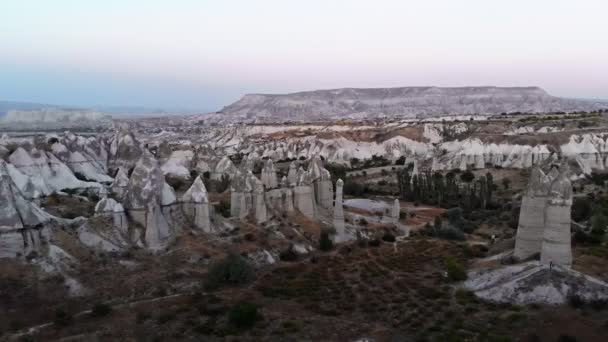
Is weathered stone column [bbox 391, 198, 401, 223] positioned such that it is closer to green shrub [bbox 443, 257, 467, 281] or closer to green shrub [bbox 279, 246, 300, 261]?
green shrub [bbox 279, 246, 300, 261]

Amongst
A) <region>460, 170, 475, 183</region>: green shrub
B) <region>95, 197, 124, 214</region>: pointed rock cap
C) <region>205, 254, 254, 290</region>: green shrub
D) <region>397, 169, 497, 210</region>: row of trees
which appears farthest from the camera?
<region>460, 170, 475, 183</region>: green shrub

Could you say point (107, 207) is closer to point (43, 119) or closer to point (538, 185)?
point (538, 185)

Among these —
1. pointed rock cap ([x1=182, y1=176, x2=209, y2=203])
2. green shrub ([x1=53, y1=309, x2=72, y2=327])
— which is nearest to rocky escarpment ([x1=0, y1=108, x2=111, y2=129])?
pointed rock cap ([x1=182, y1=176, x2=209, y2=203])

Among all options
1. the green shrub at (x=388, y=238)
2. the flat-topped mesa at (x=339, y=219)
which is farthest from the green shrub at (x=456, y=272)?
the green shrub at (x=388, y=238)

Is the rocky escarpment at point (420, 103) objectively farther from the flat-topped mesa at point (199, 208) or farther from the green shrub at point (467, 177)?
the flat-topped mesa at point (199, 208)

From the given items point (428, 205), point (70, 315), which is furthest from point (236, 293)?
point (428, 205)

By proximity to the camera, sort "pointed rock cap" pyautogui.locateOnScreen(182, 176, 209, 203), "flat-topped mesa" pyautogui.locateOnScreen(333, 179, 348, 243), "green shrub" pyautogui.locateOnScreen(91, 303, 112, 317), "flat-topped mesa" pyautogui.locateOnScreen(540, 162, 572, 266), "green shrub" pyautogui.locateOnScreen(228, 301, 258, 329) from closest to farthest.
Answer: "green shrub" pyautogui.locateOnScreen(228, 301, 258, 329) < "green shrub" pyautogui.locateOnScreen(91, 303, 112, 317) < "flat-topped mesa" pyautogui.locateOnScreen(540, 162, 572, 266) < "pointed rock cap" pyautogui.locateOnScreen(182, 176, 209, 203) < "flat-topped mesa" pyautogui.locateOnScreen(333, 179, 348, 243)

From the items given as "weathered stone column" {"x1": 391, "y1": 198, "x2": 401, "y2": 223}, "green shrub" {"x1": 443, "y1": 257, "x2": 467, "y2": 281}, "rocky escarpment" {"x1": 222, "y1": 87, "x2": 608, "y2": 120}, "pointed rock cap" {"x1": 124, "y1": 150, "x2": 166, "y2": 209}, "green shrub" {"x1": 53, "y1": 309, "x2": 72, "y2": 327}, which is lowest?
"weathered stone column" {"x1": 391, "y1": 198, "x2": 401, "y2": 223}
